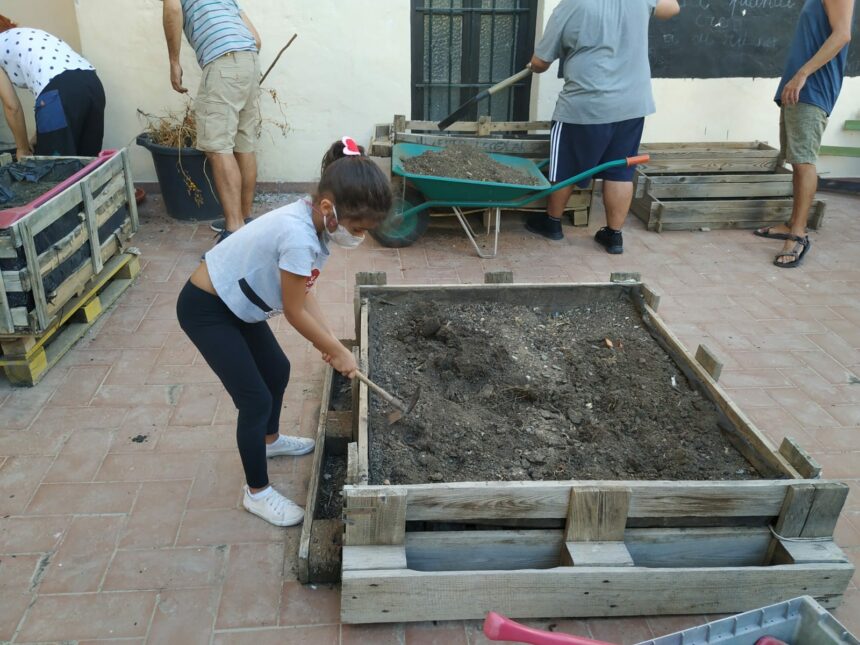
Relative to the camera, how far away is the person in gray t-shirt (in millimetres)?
5125

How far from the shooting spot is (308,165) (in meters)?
6.48

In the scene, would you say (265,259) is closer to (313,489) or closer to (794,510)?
(313,489)

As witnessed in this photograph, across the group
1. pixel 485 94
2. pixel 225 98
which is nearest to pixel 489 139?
pixel 485 94

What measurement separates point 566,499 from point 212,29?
416 centimetres

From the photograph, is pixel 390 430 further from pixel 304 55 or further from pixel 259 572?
pixel 304 55

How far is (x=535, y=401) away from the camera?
3092 mm

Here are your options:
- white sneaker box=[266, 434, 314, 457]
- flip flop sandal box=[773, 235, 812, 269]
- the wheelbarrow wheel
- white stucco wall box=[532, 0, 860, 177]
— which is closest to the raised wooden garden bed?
white sneaker box=[266, 434, 314, 457]

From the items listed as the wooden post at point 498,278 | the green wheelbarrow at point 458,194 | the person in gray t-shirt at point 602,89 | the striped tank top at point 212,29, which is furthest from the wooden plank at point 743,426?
the striped tank top at point 212,29

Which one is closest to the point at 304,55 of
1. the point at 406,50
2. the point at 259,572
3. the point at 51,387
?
the point at 406,50

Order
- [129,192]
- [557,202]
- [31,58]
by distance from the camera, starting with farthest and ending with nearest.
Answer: [557,202], [31,58], [129,192]

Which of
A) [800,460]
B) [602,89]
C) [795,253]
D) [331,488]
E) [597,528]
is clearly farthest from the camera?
[795,253]

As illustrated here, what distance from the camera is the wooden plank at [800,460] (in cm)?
247

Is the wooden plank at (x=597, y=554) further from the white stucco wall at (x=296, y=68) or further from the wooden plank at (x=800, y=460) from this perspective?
the white stucco wall at (x=296, y=68)

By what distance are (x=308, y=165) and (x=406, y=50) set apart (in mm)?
1301
